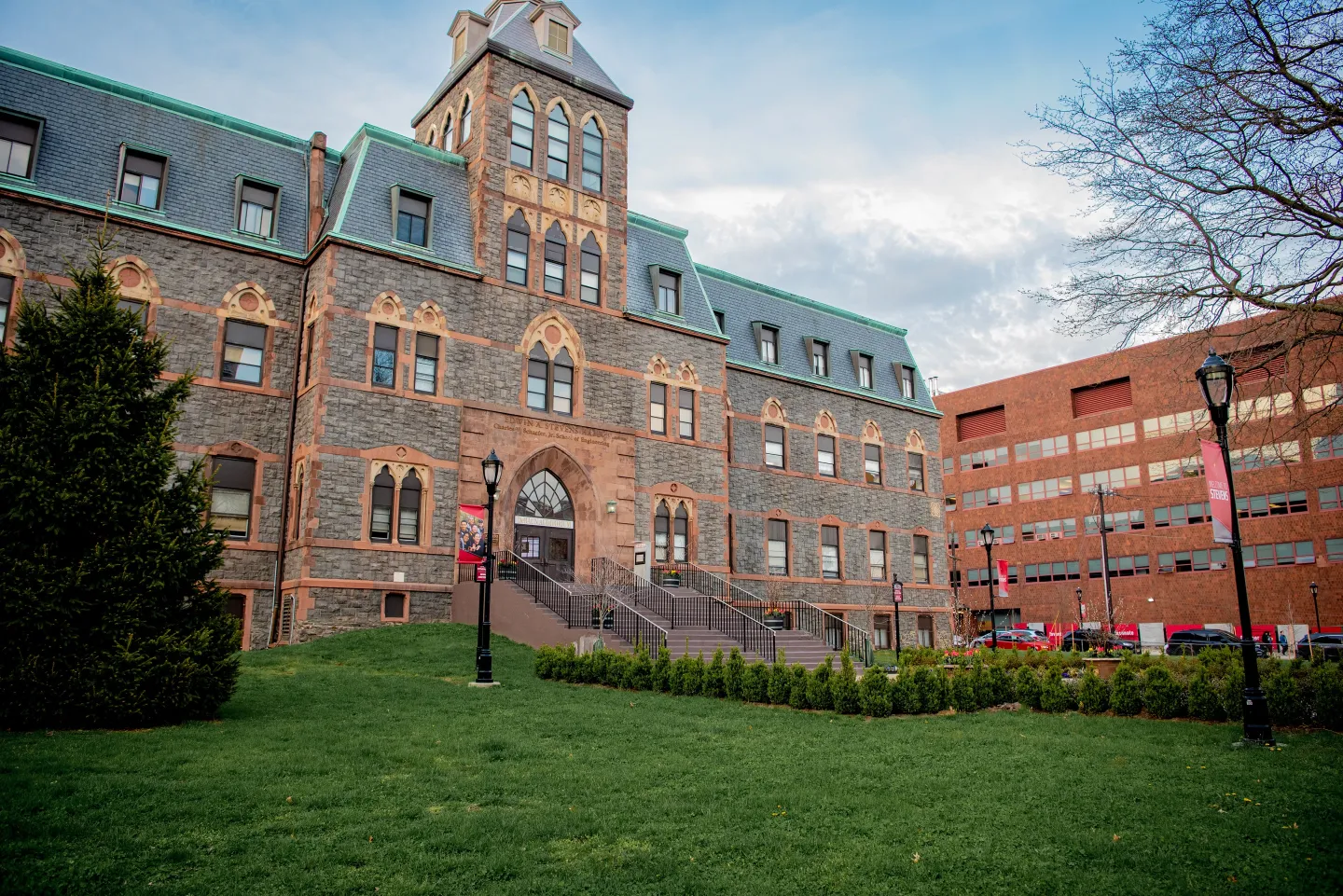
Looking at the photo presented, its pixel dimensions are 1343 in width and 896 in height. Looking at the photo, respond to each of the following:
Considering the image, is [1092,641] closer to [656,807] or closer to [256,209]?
[256,209]

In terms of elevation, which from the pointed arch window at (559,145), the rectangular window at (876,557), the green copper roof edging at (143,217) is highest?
the pointed arch window at (559,145)

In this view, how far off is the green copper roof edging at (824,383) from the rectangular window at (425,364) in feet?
44.0

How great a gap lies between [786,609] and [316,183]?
1877 centimetres

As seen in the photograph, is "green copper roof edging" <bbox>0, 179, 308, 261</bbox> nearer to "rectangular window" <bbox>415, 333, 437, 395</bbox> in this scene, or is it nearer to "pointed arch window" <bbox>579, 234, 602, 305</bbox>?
"rectangular window" <bbox>415, 333, 437, 395</bbox>

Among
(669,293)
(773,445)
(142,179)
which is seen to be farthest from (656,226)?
(142,179)

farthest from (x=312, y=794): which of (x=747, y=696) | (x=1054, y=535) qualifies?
(x=1054, y=535)

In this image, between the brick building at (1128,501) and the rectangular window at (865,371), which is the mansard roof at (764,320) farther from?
the brick building at (1128,501)

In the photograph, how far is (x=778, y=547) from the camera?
36.4 m

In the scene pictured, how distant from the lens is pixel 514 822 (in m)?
7.71

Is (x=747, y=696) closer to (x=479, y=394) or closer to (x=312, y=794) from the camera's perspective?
(x=312, y=794)

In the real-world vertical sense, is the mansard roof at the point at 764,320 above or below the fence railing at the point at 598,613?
above

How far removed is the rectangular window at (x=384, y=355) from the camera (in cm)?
2508

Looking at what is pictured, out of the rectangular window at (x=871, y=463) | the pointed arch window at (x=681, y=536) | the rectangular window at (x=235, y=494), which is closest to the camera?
the rectangular window at (x=235, y=494)

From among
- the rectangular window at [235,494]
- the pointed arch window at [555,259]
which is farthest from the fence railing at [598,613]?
the pointed arch window at [555,259]
